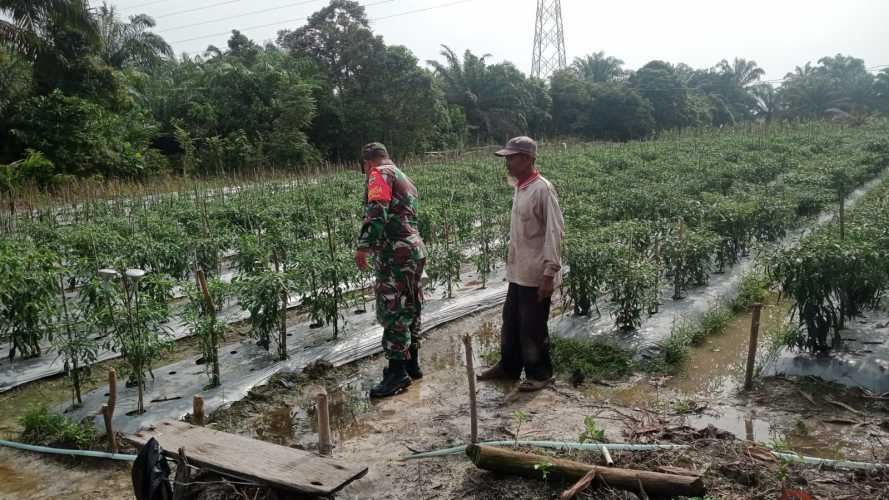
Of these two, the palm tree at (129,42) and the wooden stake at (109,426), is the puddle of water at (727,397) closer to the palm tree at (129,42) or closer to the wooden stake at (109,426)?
the wooden stake at (109,426)

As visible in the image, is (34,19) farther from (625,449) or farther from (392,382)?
(625,449)

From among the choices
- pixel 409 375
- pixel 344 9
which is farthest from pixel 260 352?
pixel 344 9

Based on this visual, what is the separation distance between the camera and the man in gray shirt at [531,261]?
4164 millimetres

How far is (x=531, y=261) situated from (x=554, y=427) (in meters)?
1.09

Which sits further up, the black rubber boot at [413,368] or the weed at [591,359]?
the black rubber boot at [413,368]

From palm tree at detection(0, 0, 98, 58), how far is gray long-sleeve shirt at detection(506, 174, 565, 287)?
14.9m

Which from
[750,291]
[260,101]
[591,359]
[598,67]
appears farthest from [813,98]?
[591,359]

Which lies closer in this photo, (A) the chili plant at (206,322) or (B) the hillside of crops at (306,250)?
(A) the chili plant at (206,322)

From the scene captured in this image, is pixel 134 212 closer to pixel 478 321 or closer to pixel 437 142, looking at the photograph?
pixel 478 321

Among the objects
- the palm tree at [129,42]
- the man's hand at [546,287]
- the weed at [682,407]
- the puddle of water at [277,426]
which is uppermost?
the palm tree at [129,42]

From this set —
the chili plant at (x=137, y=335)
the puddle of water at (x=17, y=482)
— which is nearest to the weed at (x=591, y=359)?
the chili plant at (x=137, y=335)

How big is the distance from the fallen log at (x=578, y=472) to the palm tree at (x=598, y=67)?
142ft

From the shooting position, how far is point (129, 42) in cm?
2702

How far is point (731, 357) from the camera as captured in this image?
17.2ft
